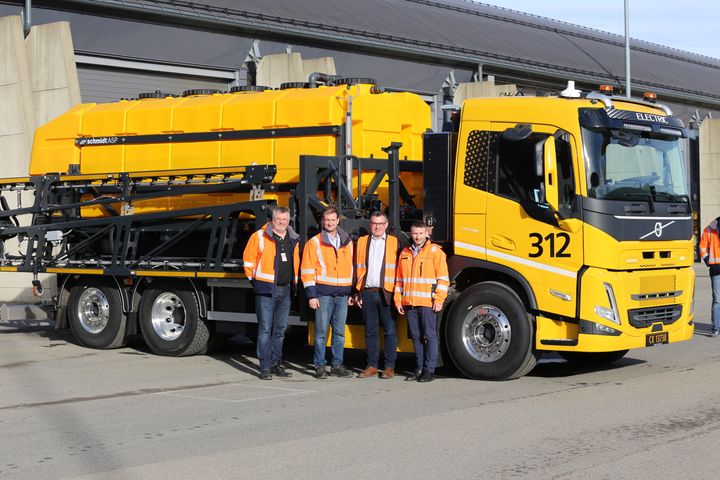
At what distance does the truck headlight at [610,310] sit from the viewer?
451 inches

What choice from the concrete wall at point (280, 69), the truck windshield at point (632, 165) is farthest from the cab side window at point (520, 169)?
the concrete wall at point (280, 69)

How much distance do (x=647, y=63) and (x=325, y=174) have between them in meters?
43.9

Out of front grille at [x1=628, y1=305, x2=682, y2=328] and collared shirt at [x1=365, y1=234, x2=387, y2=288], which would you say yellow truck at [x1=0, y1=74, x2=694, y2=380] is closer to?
front grille at [x1=628, y1=305, x2=682, y2=328]

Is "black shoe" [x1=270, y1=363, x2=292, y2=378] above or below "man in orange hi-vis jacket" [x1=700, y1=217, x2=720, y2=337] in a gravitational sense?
below

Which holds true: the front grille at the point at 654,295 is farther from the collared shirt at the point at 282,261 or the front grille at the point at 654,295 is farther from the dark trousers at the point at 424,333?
the collared shirt at the point at 282,261

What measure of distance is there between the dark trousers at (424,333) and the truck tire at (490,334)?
30 cm

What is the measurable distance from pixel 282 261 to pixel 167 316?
113 inches

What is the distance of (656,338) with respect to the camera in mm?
12016

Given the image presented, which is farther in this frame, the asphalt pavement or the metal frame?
the metal frame

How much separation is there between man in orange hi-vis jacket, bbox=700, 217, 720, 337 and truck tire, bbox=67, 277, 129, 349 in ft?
28.1

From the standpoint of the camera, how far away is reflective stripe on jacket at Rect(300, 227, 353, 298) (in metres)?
12.2

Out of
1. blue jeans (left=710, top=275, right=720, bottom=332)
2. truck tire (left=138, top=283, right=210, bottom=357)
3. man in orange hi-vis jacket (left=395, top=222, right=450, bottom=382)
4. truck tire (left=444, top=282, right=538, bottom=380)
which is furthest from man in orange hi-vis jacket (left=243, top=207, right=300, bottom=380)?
blue jeans (left=710, top=275, right=720, bottom=332)

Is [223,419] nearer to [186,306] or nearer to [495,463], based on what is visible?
[495,463]

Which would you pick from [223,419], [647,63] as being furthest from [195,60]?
[647,63]
